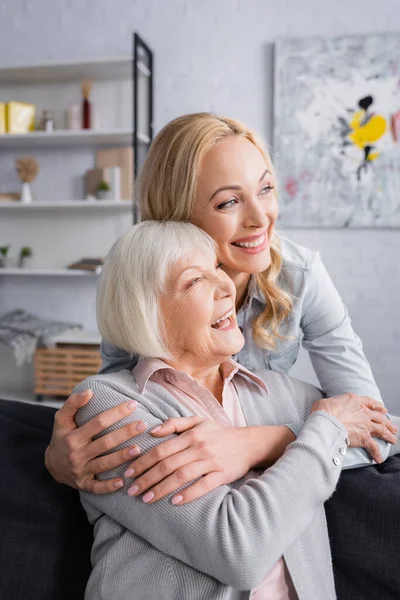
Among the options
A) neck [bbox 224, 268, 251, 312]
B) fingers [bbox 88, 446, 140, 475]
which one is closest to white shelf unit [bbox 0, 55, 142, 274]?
neck [bbox 224, 268, 251, 312]

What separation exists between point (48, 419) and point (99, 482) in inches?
17.1

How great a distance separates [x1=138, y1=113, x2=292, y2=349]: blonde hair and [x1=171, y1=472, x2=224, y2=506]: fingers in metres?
0.59

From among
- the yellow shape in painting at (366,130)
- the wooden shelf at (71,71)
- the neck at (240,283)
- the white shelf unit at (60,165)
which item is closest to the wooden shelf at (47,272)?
the white shelf unit at (60,165)

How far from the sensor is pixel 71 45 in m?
3.85

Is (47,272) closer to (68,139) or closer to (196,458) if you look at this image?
(68,139)

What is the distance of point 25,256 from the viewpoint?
393cm

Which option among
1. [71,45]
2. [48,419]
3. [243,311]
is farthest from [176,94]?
[48,419]

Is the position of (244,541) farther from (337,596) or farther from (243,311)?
(243,311)

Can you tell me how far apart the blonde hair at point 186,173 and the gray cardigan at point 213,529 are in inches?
18.3

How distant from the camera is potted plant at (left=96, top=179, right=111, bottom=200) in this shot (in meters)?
3.67

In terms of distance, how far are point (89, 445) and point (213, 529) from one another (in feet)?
0.80

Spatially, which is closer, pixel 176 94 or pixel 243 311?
pixel 243 311

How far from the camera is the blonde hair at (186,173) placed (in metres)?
1.33

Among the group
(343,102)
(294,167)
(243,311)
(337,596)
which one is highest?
(343,102)
